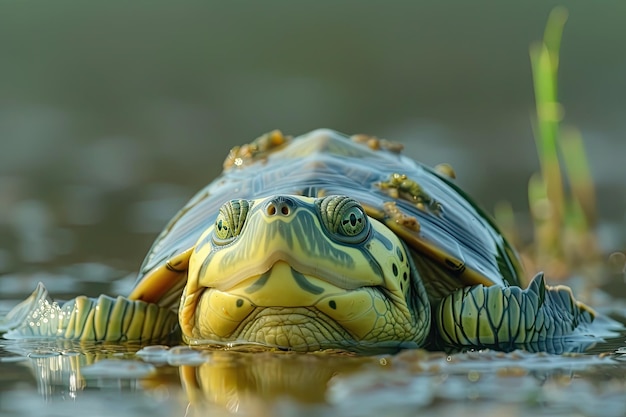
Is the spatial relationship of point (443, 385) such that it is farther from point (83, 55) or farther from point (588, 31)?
point (83, 55)

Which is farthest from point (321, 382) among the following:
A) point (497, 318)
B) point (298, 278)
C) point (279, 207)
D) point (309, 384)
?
point (497, 318)

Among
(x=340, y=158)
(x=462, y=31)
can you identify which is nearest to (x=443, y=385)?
(x=340, y=158)

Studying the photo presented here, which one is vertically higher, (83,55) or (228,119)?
(83,55)

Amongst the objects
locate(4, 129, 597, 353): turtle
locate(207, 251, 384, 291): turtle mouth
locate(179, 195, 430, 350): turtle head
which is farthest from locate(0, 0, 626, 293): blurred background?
locate(207, 251, 384, 291): turtle mouth

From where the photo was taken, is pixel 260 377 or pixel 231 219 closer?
pixel 260 377

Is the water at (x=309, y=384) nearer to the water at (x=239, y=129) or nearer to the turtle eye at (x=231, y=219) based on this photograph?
the water at (x=239, y=129)

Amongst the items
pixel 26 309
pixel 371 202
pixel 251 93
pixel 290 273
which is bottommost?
pixel 290 273

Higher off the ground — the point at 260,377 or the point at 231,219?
the point at 231,219

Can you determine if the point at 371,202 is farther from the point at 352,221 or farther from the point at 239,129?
the point at 239,129
